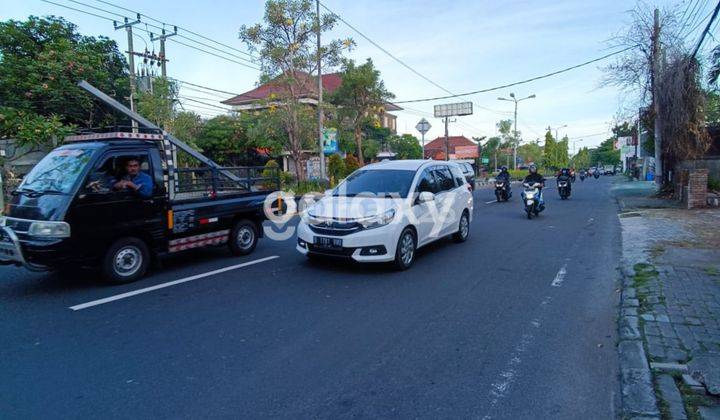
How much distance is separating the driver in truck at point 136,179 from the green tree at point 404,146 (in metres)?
47.6

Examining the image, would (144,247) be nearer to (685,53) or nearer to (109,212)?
(109,212)

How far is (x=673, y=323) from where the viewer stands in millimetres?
4992

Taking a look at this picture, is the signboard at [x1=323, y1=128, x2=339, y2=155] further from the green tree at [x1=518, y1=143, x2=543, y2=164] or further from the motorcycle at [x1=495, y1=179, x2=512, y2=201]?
the green tree at [x1=518, y1=143, x2=543, y2=164]

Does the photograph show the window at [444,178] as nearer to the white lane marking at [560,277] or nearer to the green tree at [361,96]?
the white lane marking at [560,277]

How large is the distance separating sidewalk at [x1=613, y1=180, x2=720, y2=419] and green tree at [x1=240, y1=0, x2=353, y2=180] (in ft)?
49.4

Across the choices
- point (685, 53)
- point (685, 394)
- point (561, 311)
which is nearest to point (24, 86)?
point (561, 311)

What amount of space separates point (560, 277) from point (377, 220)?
2.98 meters

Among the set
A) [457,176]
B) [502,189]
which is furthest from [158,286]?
[502,189]

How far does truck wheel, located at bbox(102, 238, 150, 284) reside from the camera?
6.46 metres

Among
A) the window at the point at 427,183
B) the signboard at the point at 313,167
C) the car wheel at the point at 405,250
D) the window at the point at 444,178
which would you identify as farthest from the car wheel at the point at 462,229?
the signboard at the point at 313,167

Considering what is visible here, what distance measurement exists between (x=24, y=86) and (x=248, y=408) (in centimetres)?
2615

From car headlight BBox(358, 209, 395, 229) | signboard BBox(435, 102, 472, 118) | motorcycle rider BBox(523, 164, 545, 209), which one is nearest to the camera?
car headlight BBox(358, 209, 395, 229)

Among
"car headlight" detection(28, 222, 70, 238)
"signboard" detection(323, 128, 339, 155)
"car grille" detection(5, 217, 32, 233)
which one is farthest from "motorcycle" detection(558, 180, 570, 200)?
"car grille" detection(5, 217, 32, 233)

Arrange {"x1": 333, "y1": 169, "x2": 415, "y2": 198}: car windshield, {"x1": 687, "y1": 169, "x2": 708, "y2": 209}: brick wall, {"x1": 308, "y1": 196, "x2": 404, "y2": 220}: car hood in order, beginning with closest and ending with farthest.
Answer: {"x1": 308, "y1": 196, "x2": 404, "y2": 220}: car hood < {"x1": 333, "y1": 169, "x2": 415, "y2": 198}: car windshield < {"x1": 687, "y1": 169, "x2": 708, "y2": 209}: brick wall
